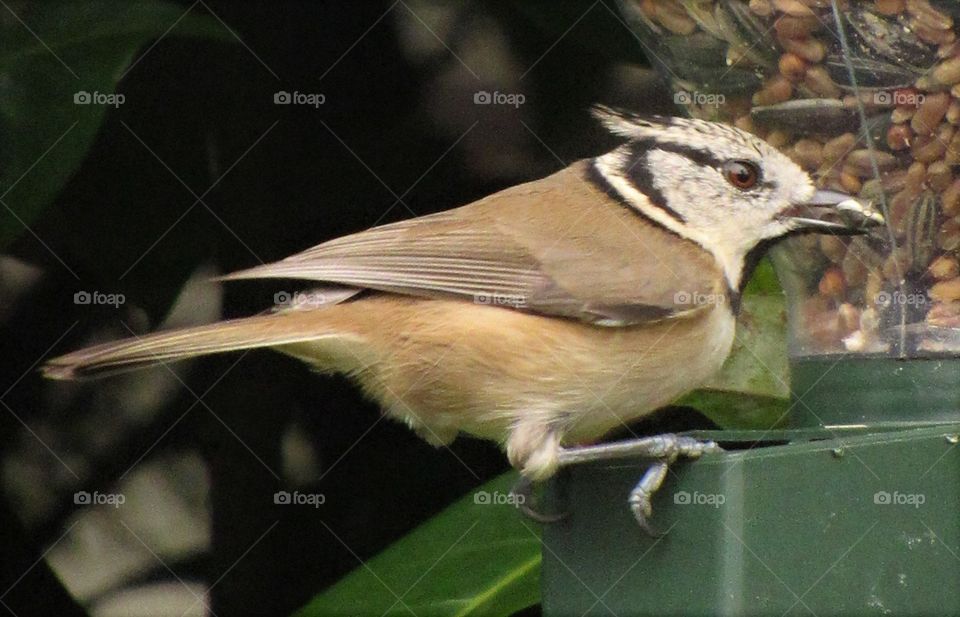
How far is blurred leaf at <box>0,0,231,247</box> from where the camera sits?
346 centimetres

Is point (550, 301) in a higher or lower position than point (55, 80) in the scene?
lower

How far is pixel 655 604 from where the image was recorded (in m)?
2.51

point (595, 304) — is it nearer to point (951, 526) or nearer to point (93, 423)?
point (951, 526)

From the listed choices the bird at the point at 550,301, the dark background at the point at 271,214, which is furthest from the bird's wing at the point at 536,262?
the dark background at the point at 271,214

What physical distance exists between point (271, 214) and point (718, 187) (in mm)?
1438

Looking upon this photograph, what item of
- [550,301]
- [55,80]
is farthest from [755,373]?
[55,80]

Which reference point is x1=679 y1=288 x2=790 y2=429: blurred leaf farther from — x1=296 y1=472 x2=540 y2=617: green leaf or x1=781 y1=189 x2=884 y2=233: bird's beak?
x1=296 y1=472 x2=540 y2=617: green leaf

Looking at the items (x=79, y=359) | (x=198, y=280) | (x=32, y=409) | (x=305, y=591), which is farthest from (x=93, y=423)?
(x=79, y=359)

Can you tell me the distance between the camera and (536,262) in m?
3.04

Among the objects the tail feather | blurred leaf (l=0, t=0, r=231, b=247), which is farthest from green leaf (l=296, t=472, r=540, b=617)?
blurred leaf (l=0, t=0, r=231, b=247)

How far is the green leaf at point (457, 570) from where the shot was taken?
315cm

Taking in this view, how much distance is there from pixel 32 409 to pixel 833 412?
2.34m

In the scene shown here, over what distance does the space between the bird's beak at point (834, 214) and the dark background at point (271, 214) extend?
1.13m

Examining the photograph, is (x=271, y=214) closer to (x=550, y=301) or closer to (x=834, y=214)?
(x=550, y=301)
